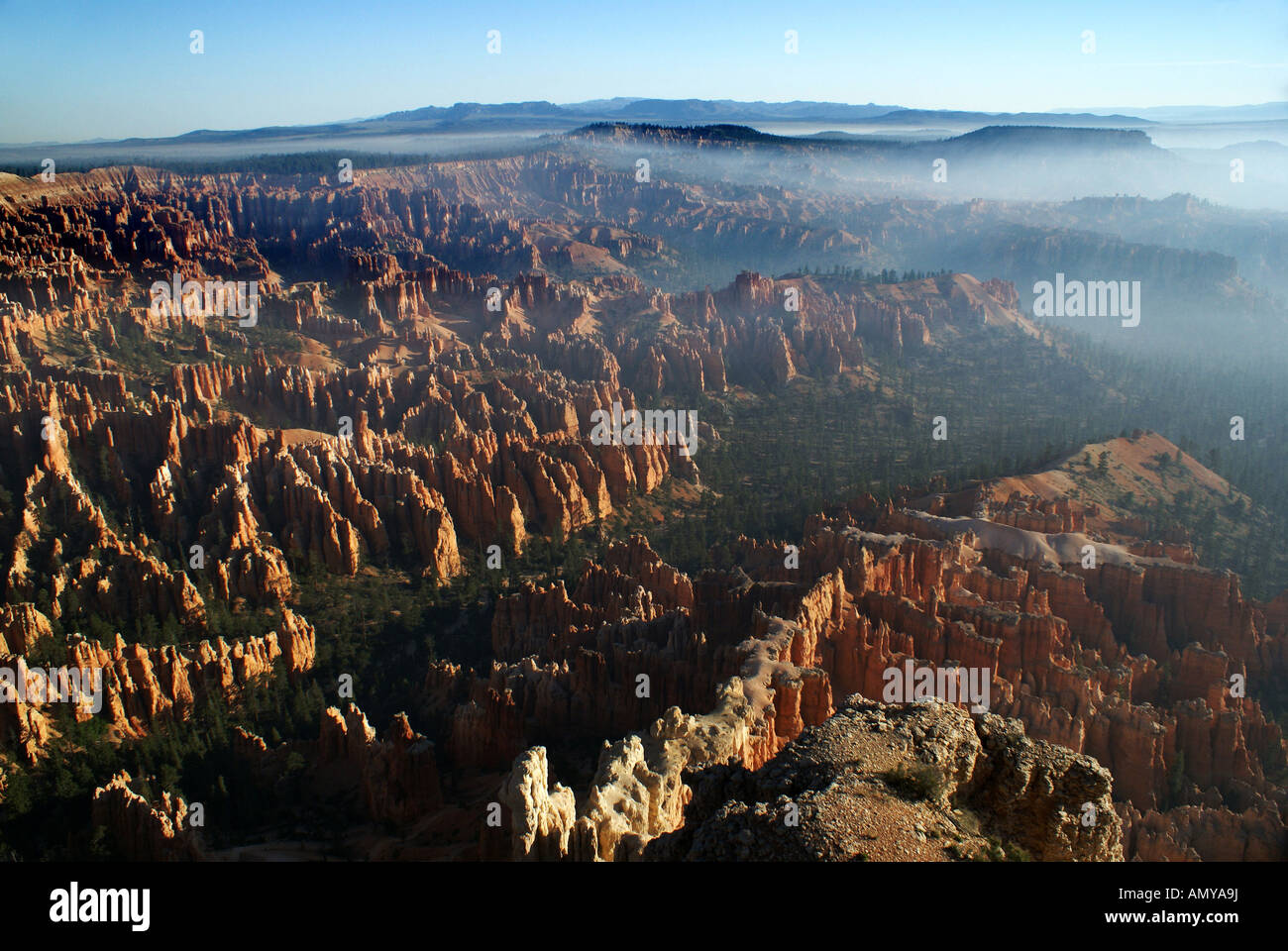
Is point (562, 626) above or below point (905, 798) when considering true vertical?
below

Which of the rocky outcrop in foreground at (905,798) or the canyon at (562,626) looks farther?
the canyon at (562,626)

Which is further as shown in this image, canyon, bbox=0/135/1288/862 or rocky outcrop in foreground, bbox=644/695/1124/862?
canyon, bbox=0/135/1288/862

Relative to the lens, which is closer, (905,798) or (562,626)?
(905,798)
